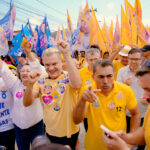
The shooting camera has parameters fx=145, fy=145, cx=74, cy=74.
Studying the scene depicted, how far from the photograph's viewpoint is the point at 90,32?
4883 mm

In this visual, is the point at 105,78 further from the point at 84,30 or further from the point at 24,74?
the point at 84,30

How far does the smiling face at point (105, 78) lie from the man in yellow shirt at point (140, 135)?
431mm

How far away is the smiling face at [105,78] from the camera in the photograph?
5.34ft

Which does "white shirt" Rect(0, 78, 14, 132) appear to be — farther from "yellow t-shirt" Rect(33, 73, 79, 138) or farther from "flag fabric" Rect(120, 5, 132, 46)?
"flag fabric" Rect(120, 5, 132, 46)

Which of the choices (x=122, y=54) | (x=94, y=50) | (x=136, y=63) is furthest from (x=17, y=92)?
(x=122, y=54)

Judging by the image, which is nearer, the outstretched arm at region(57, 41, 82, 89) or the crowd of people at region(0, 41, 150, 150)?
the crowd of people at region(0, 41, 150, 150)

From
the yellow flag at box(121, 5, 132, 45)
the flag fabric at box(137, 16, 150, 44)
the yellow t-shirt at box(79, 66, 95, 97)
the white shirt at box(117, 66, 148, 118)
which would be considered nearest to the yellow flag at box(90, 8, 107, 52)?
the yellow flag at box(121, 5, 132, 45)

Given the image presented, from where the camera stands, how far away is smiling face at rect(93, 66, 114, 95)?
5.34 feet

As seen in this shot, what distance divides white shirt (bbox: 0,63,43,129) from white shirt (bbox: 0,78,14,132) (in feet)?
0.27

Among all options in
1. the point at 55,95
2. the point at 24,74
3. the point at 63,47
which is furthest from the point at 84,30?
the point at 55,95

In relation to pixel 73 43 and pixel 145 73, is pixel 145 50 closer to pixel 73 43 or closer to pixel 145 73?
pixel 145 73

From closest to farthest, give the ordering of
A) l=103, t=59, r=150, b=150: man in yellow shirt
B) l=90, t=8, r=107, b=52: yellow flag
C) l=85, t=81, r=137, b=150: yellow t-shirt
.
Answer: l=103, t=59, r=150, b=150: man in yellow shirt
l=85, t=81, r=137, b=150: yellow t-shirt
l=90, t=8, r=107, b=52: yellow flag

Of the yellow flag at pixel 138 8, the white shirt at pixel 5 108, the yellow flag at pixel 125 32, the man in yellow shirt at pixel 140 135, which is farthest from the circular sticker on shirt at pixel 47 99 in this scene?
the yellow flag at pixel 138 8

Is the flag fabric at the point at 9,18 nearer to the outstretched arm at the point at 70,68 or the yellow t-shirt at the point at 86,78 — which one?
the yellow t-shirt at the point at 86,78
